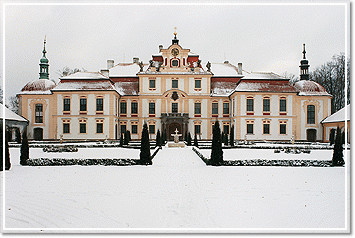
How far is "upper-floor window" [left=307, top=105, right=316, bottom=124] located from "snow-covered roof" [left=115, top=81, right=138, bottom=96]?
1733 centimetres

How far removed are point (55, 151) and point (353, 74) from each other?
1508 centimetres

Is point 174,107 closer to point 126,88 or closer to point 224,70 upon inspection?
point 126,88

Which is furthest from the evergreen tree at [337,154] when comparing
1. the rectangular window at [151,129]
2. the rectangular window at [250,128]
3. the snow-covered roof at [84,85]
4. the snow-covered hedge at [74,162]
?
the snow-covered roof at [84,85]

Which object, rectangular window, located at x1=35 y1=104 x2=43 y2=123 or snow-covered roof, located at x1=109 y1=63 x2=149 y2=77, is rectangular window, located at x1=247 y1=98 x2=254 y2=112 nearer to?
snow-covered roof, located at x1=109 y1=63 x2=149 y2=77

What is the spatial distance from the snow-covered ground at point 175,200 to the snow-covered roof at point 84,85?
1958cm

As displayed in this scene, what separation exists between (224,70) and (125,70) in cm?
1131

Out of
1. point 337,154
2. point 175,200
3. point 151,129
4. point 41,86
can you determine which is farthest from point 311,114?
point 41,86

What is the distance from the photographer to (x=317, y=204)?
17.8 ft

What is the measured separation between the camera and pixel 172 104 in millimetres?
30375

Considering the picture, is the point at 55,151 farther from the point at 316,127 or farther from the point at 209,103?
the point at 316,127

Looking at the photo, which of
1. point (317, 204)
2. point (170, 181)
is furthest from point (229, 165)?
point (317, 204)

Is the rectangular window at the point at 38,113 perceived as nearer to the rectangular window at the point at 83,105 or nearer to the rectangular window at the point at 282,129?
the rectangular window at the point at 83,105

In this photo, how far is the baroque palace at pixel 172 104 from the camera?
27453mm
